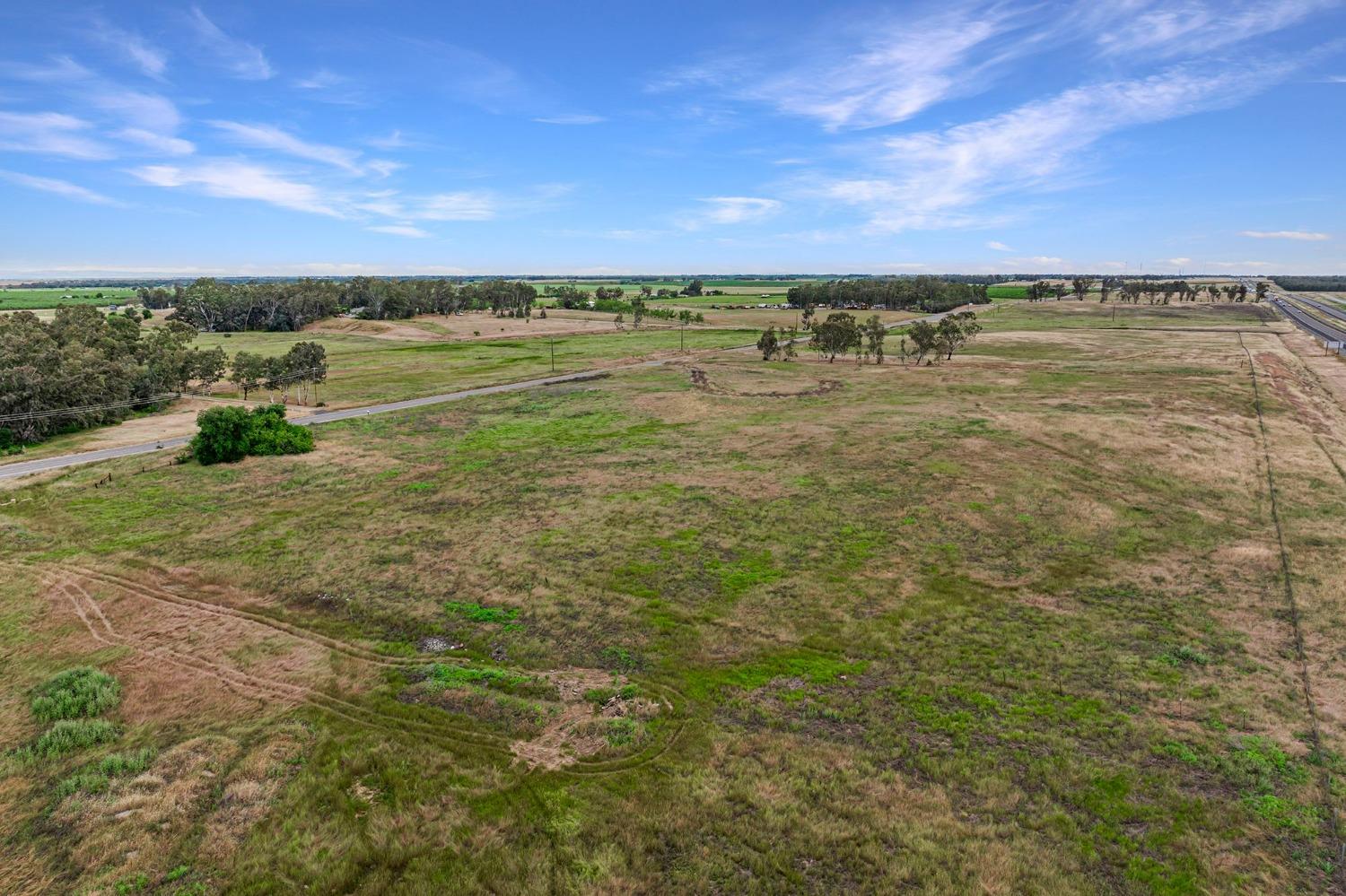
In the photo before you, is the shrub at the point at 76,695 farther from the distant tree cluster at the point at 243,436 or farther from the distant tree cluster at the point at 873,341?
the distant tree cluster at the point at 873,341

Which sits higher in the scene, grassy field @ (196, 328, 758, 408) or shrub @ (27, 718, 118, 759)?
grassy field @ (196, 328, 758, 408)

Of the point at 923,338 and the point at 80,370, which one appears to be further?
the point at 923,338

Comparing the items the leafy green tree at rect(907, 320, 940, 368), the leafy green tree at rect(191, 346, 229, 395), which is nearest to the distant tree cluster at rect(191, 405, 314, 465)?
the leafy green tree at rect(191, 346, 229, 395)

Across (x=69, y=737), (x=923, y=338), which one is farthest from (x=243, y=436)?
(x=923, y=338)

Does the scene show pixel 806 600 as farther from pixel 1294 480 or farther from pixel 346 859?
pixel 1294 480

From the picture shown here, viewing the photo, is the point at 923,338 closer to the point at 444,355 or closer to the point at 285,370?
the point at 444,355

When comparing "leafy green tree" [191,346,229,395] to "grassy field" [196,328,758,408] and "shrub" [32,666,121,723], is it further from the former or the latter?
"shrub" [32,666,121,723]

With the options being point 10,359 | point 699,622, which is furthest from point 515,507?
point 10,359
